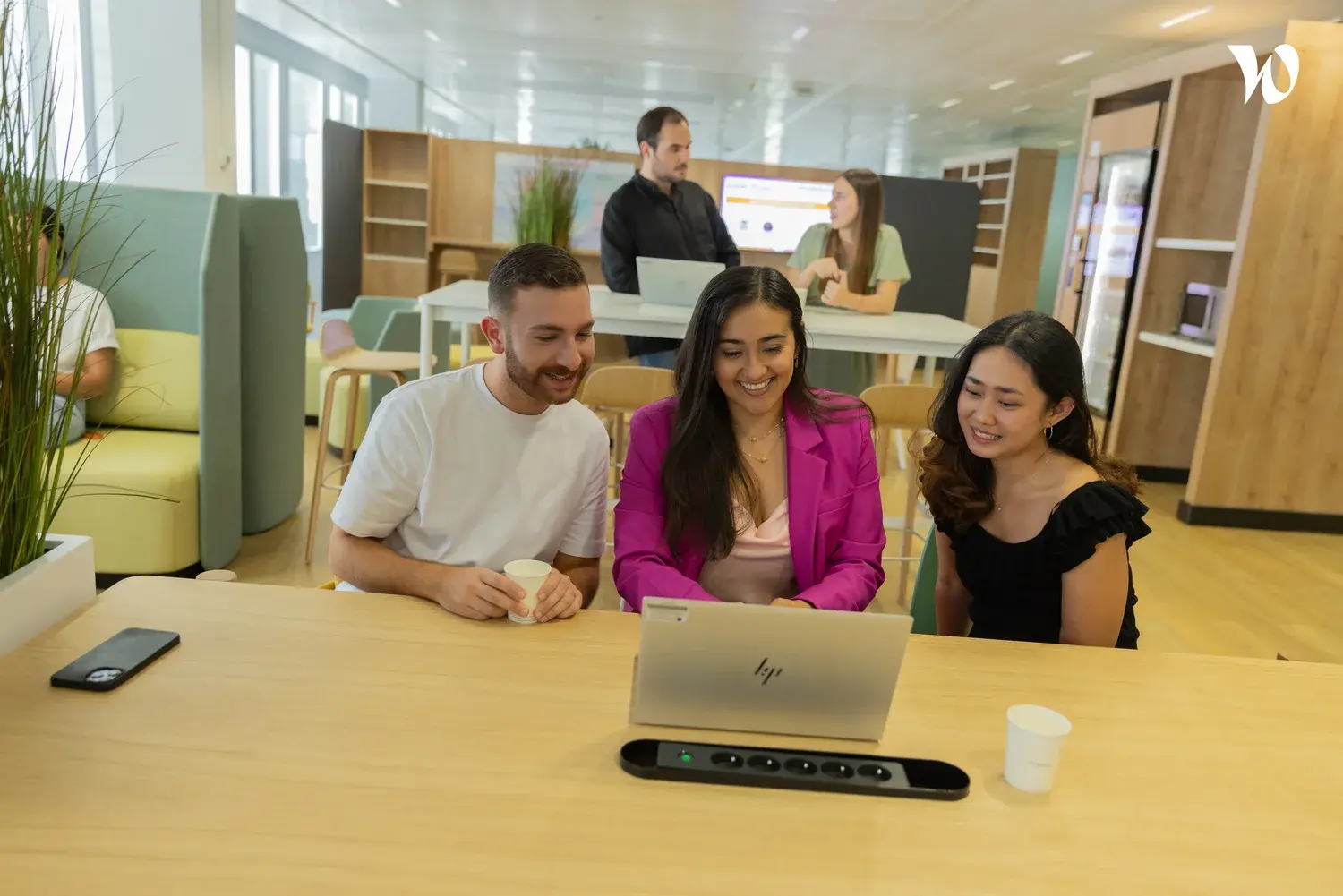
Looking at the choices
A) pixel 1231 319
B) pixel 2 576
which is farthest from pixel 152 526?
pixel 1231 319

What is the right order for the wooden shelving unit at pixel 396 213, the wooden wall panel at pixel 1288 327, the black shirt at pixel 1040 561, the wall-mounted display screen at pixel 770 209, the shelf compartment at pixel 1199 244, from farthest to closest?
1. the wall-mounted display screen at pixel 770 209
2. the wooden shelving unit at pixel 396 213
3. the shelf compartment at pixel 1199 244
4. the wooden wall panel at pixel 1288 327
5. the black shirt at pixel 1040 561

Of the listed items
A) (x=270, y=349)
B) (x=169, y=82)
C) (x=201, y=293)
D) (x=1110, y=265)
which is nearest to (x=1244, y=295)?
(x=1110, y=265)

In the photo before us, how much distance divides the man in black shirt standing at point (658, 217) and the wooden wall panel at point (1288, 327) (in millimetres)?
2475

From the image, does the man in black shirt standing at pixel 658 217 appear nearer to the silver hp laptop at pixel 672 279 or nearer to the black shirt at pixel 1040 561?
the silver hp laptop at pixel 672 279

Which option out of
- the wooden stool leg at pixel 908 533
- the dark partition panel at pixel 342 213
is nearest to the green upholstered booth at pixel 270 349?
the wooden stool leg at pixel 908 533

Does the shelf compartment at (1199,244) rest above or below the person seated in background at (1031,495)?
above

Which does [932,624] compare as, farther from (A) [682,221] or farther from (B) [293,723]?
(A) [682,221]

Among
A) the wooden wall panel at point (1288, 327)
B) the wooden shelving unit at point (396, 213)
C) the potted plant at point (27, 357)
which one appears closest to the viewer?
the potted plant at point (27, 357)

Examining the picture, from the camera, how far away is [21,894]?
0.75m

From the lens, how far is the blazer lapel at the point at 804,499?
1631 mm

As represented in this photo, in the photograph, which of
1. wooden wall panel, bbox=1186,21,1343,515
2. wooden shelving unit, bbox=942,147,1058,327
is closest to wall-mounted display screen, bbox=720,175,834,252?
wooden shelving unit, bbox=942,147,1058,327

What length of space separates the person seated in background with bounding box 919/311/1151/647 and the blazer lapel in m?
0.21

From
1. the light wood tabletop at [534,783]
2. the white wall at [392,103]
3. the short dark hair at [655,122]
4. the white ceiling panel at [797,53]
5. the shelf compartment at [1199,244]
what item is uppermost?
the white ceiling panel at [797,53]

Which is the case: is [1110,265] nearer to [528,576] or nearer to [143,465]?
Result: [143,465]
